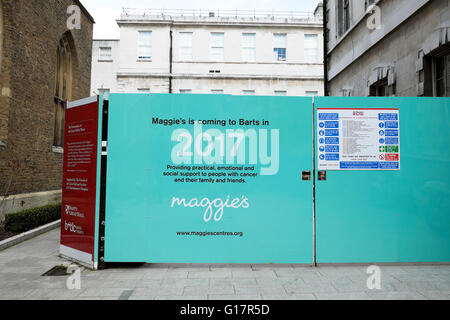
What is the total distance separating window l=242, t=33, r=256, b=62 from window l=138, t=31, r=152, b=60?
27.2ft

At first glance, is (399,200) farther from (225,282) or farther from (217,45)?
(217,45)

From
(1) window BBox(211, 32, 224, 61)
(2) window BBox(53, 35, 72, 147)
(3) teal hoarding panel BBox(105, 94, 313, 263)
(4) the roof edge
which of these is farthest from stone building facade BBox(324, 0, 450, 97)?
(1) window BBox(211, 32, 224, 61)

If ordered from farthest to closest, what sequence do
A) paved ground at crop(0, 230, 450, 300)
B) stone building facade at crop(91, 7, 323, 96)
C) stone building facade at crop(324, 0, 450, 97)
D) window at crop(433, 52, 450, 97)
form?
stone building facade at crop(91, 7, 323, 96)
stone building facade at crop(324, 0, 450, 97)
window at crop(433, 52, 450, 97)
paved ground at crop(0, 230, 450, 300)

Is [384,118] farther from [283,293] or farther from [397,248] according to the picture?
[283,293]

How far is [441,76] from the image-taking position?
301 inches

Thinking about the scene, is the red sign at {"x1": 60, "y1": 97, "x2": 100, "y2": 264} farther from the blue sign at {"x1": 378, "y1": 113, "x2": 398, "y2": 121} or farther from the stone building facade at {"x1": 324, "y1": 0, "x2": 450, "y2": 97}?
the stone building facade at {"x1": 324, "y1": 0, "x2": 450, "y2": 97}

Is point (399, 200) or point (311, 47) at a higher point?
point (311, 47)

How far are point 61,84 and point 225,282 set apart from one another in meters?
11.8

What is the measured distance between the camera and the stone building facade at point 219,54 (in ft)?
88.8

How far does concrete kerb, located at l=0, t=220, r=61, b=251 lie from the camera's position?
678cm

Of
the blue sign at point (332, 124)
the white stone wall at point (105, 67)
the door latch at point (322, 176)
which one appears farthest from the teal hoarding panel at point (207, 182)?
the white stone wall at point (105, 67)

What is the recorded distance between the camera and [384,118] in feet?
17.3

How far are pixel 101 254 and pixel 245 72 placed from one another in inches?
959

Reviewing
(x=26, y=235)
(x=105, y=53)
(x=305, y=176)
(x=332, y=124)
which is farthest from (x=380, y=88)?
(x=105, y=53)
